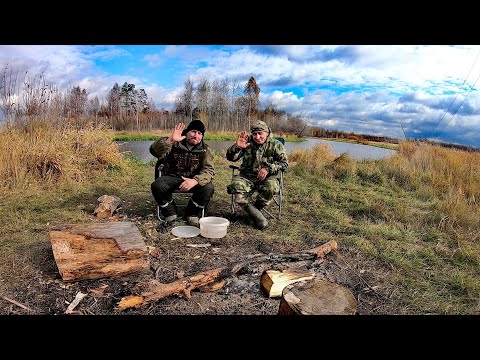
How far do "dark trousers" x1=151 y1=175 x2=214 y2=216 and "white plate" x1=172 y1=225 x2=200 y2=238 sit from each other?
29cm

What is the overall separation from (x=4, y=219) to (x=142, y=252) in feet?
7.49

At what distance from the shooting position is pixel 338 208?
16.7ft

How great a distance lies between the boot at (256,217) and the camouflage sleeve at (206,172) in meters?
0.53

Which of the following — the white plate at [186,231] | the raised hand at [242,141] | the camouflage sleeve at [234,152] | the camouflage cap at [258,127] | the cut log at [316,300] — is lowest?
the white plate at [186,231]

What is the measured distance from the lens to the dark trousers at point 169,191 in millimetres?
3986

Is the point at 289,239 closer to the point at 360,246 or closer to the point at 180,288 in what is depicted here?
the point at 360,246

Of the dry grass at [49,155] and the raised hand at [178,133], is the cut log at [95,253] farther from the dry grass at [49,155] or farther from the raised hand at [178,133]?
the dry grass at [49,155]

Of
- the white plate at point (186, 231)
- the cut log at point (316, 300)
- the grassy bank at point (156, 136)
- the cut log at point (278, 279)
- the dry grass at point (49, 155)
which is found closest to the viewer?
the cut log at point (316, 300)

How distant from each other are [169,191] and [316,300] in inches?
96.4

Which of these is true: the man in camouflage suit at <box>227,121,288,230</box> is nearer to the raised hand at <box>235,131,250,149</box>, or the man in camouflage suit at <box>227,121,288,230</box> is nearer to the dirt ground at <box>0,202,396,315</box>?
the raised hand at <box>235,131,250,149</box>

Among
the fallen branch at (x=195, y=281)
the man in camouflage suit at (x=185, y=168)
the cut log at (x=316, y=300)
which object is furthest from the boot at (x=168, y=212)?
the cut log at (x=316, y=300)

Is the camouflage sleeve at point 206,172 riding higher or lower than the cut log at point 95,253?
higher

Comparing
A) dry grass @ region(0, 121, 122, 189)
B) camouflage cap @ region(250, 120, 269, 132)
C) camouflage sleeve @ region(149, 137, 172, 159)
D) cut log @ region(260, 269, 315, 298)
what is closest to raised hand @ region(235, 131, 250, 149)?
camouflage cap @ region(250, 120, 269, 132)

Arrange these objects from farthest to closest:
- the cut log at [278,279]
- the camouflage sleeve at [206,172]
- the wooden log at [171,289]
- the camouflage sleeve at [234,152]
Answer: the camouflage sleeve at [234,152], the camouflage sleeve at [206,172], the cut log at [278,279], the wooden log at [171,289]
